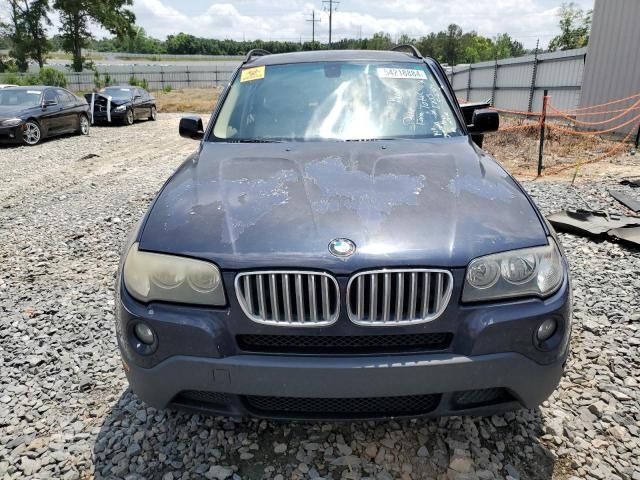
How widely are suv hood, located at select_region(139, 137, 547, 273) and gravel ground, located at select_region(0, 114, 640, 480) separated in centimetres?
94

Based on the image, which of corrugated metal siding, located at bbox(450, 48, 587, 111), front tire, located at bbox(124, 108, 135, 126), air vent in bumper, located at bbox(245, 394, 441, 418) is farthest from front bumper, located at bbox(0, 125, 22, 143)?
corrugated metal siding, located at bbox(450, 48, 587, 111)

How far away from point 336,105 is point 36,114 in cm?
1179

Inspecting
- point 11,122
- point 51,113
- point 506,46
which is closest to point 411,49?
point 11,122

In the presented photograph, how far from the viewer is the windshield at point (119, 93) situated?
1797cm

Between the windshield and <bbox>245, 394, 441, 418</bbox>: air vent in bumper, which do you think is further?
the windshield

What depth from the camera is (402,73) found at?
339 centimetres

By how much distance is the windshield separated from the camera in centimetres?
1797

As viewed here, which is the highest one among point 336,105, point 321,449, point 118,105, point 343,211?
point 336,105

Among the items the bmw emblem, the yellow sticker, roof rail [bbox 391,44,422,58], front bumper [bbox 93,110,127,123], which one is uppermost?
roof rail [bbox 391,44,422,58]

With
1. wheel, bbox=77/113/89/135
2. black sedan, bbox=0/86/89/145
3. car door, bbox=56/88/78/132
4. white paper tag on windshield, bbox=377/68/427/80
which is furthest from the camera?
wheel, bbox=77/113/89/135

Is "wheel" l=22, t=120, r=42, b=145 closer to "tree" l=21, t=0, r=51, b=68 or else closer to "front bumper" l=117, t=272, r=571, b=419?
"front bumper" l=117, t=272, r=571, b=419

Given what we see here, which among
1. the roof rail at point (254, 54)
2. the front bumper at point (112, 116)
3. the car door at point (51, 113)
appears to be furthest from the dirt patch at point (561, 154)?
the front bumper at point (112, 116)

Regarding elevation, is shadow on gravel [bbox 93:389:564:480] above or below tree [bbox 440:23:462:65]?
below

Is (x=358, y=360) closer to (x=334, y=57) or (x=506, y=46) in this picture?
(x=334, y=57)
